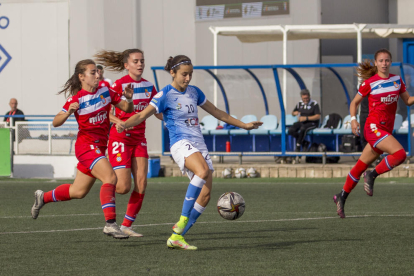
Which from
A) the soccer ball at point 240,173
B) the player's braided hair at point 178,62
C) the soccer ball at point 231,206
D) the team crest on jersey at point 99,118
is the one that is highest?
the player's braided hair at point 178,62

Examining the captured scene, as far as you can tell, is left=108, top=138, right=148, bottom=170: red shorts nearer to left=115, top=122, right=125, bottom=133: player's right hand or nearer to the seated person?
left=115, top=122, right=125, bottom=133: player's right hand

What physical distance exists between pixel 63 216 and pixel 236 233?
9.57 feet

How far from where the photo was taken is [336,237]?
7184 millimetres

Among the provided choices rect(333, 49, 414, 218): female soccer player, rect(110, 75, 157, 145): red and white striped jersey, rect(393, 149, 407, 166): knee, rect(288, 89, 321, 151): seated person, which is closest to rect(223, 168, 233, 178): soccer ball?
rect(288, 89, 321, 151): seated person

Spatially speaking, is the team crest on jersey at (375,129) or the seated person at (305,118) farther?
the seated person at (305,118)

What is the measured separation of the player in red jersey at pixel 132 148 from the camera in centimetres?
752

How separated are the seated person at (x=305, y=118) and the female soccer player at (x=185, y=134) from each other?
941cm

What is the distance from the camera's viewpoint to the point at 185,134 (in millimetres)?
6820

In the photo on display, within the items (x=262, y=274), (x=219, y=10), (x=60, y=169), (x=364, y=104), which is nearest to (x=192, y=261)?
(x=262, y=274)

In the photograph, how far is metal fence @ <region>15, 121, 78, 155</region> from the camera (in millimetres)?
16328

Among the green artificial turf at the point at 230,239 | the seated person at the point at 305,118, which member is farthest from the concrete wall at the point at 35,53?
the green artificial turf at the point at 230,239

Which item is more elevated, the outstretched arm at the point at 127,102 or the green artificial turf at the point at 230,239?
the outstretched arm at the point at 127,102

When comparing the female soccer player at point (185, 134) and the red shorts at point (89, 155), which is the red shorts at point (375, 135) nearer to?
the female soccer player at point (185, 134)

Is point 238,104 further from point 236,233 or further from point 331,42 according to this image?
point 236,233
